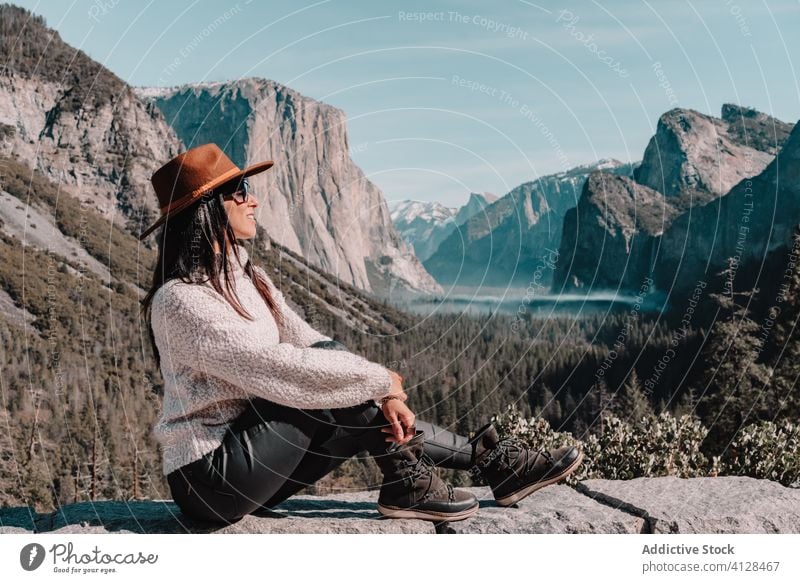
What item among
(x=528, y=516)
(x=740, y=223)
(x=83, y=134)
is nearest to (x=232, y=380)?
(x=528, y=516)

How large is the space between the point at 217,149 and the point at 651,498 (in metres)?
3.45

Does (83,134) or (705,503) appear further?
(83,134)

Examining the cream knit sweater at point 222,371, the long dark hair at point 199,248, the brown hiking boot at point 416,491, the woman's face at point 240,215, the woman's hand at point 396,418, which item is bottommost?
the brown hiking boot at point 416,491

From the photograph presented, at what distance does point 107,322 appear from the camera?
103 metres

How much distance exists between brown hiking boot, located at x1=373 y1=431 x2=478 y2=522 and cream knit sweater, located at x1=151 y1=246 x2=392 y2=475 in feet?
1.70

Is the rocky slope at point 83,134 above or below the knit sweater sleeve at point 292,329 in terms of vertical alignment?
above

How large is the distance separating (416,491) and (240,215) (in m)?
1.80

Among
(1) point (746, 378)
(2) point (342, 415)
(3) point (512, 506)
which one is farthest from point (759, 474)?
(1) point (746, 378)

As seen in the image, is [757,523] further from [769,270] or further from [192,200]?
[769,270]

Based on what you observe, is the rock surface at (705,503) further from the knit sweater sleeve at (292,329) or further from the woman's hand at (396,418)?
the knit sweater sleeve at (292,329)

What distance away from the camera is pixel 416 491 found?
4488 mm

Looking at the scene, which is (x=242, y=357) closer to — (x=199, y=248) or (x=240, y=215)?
(x=199, y=248)

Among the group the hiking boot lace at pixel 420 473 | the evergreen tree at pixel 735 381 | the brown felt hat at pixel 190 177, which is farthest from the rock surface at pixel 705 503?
the evergreen tree at pixel 735 381

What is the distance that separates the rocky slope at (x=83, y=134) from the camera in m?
145
